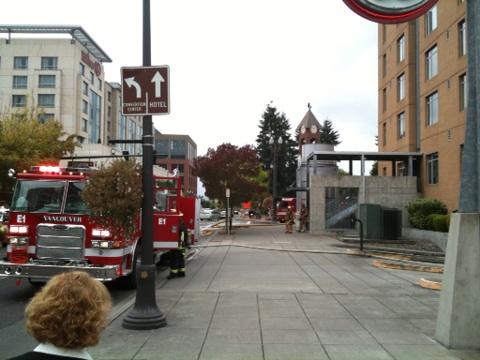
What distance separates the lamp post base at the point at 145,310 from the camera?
26.1 ft

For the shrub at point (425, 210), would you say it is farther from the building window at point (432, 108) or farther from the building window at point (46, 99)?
the building window at point (46, 99)

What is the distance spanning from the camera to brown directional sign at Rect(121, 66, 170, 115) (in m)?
8.49

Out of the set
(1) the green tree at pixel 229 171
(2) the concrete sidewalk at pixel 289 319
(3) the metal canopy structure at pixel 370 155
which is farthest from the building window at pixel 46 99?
(2) the concrete sidewalk at pixel 289 319

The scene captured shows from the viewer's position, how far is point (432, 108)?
31.5 metres

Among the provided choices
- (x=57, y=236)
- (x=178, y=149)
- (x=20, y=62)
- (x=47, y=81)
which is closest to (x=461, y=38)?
(x=57, y=236)

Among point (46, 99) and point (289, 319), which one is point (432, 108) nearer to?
point (289, 319)

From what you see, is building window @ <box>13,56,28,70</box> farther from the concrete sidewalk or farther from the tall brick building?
the concrete sidewalk

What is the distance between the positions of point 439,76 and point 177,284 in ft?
72.8

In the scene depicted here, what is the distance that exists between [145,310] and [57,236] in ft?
12.4

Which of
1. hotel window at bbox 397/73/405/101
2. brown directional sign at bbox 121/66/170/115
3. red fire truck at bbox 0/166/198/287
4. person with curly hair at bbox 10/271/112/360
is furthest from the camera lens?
hotel window at bbox 397/73/405/101

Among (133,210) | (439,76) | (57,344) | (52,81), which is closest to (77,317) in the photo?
(57,344)

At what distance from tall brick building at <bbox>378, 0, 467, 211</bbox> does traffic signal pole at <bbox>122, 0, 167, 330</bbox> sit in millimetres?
21349

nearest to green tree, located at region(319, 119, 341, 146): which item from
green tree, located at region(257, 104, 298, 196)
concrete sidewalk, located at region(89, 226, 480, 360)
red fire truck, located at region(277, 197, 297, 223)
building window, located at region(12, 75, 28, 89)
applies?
green tree, located at region(257, 104, 298, 196)

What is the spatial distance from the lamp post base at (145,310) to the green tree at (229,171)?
26.8 metres
